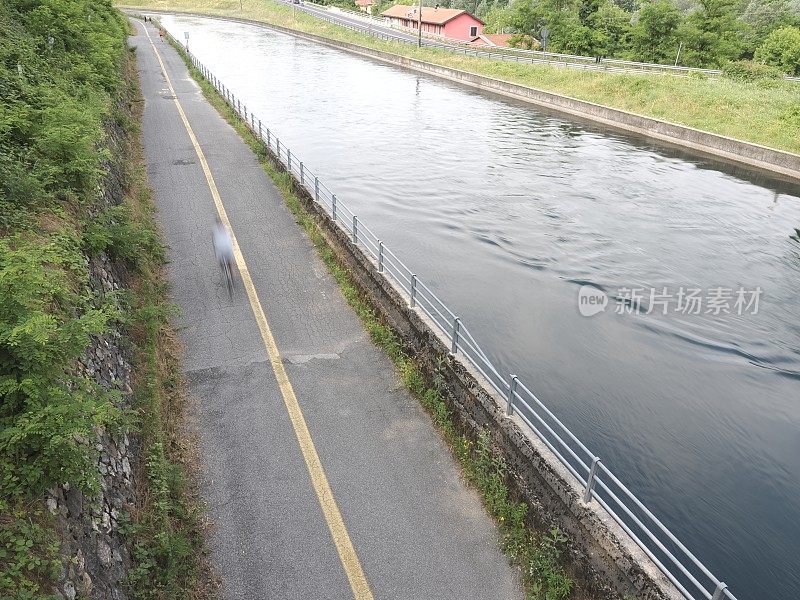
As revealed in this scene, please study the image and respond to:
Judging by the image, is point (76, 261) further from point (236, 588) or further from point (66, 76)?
point (66, 76)

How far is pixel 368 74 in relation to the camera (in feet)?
183

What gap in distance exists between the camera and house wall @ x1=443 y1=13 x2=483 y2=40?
90.2 m

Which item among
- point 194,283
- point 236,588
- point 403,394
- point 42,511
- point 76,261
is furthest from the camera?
point 194,283

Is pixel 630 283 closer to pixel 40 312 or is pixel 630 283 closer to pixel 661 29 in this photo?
pixel 40 312

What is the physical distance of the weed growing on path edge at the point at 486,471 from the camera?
665 cm

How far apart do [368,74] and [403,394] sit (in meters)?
52.2

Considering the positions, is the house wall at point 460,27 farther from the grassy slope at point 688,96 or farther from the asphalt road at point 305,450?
the asphalt road at point 305,450

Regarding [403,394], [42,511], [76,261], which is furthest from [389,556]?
[76,261]

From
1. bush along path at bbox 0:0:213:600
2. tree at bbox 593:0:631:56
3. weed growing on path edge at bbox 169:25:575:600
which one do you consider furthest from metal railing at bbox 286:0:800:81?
bush along path at bbox 0:0:213:600

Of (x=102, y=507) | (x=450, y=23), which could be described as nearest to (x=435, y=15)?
(x=450, y=23)

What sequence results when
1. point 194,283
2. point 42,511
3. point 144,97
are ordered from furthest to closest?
point 144,97
point 194,283
point 42,511

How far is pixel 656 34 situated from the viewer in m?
58.0

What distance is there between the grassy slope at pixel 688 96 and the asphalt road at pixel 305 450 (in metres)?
31.7

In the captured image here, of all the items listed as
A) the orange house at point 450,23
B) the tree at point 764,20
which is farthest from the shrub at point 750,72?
the orange house at point 450,23
